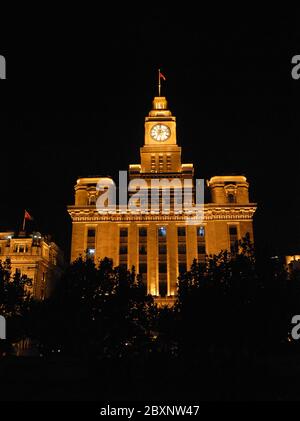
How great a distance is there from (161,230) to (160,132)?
1071 inches

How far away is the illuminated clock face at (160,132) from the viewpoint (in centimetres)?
Result: 10375

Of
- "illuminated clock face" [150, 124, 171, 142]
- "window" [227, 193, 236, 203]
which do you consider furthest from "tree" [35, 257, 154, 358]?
"illuminated clock face" [150, 124, 171, 142]

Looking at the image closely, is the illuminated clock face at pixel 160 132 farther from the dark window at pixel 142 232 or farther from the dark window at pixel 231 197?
the dark window at pixel 142 232

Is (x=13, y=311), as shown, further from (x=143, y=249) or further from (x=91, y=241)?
(x=143, y=249)

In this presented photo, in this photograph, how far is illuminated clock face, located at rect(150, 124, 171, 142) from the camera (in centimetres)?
10375

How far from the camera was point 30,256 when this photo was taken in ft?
284

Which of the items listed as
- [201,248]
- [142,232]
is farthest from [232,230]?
[142,232]

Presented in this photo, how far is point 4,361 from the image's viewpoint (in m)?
36.0

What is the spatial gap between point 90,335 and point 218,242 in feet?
156

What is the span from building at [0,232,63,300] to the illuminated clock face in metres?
34.9

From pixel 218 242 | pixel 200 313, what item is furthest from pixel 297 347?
pixel 218 242

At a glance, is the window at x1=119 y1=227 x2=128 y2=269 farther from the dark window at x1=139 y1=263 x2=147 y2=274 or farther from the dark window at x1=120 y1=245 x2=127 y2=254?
the dark window at x1=139 y1=263 x2=147 y2=274

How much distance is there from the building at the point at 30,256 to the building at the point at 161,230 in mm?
7390
